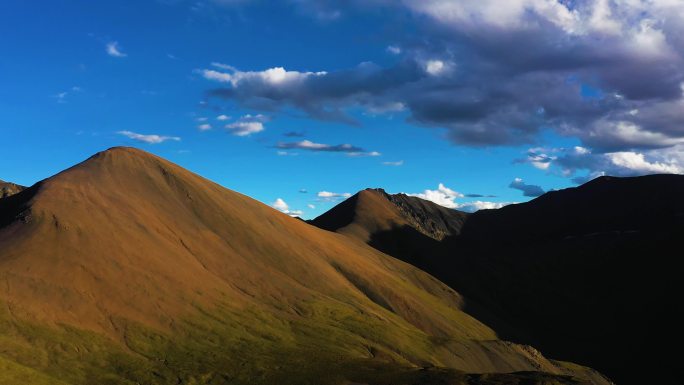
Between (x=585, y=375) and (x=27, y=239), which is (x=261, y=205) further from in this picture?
(x=585, y=375)

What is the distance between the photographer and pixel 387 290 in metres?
176

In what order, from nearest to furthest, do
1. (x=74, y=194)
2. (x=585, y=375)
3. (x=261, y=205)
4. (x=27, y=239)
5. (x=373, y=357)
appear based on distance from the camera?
1. (x=27, y=239)
2. (x=373, y=357)
3. (x=74, y=194)
4. (x=585, y=375)
5. (x=261, y=205)

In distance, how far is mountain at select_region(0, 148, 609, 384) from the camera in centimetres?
9356

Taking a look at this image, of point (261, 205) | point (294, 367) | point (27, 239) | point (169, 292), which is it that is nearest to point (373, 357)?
point (294, 367)

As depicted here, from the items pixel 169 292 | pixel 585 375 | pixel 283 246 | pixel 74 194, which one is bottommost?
pixel 585 375

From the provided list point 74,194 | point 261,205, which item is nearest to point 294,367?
point 74,194

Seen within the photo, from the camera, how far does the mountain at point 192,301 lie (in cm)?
9356

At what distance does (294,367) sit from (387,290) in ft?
256

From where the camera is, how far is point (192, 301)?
120 m

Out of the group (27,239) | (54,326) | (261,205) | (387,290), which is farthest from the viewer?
(261,205)

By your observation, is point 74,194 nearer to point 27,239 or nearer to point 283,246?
point 27,239

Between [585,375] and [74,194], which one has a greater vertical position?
[74,194]

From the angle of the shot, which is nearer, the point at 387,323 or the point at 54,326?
the point at 54,326

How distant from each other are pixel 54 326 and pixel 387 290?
103 m
